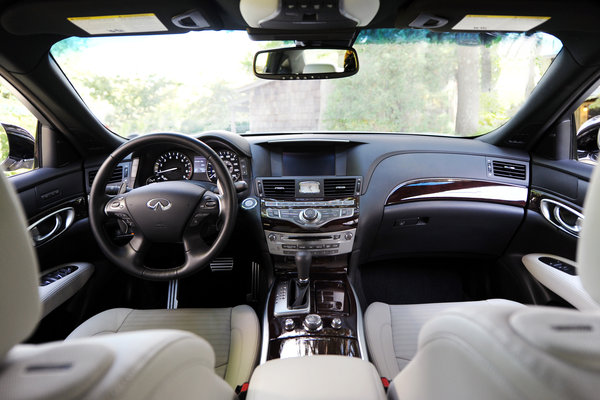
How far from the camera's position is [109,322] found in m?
1.93

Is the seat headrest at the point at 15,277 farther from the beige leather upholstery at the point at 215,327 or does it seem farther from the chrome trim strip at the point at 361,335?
the chrome trim strip at the point at 361,335

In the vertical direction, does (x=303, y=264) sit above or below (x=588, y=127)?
below

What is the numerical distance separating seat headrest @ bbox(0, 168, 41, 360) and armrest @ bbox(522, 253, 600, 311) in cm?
212

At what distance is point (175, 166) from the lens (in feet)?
7.64

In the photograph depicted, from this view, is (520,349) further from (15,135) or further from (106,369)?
(15,135)

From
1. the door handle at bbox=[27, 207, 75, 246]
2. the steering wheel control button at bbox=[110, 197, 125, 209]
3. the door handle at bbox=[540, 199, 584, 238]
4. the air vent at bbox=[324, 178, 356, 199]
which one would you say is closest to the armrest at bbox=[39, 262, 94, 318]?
the door handle at bbox=[27, 207, 75, 246]

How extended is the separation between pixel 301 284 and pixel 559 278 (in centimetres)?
142

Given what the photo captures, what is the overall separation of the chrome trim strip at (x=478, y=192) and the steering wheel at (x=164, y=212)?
3.79ft

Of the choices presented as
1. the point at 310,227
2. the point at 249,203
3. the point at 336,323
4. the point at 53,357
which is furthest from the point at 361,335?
the point at 53,357

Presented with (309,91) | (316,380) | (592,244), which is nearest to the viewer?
(592,244)

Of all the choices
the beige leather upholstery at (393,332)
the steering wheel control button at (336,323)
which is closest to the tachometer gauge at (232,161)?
the steering wheel control button at (336,323)

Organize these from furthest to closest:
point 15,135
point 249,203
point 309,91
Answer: point 309,91
point 249,203
point 15,135

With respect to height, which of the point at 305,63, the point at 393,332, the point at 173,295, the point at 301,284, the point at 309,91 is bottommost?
the point at 173,295

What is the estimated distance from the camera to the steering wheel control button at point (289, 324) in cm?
199
